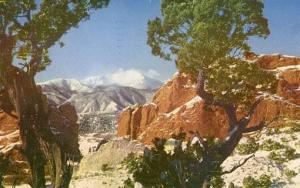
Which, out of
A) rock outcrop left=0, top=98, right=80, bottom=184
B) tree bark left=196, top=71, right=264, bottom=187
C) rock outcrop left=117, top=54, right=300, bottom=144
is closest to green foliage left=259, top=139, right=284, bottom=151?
rock outcrop left=117, top=54, right=300, bottom=144

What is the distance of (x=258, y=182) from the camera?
20562 mm

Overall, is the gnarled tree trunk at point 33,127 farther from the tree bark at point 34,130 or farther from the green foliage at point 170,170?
the green foliage at point 170,170

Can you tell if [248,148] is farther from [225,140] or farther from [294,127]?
[225,140]

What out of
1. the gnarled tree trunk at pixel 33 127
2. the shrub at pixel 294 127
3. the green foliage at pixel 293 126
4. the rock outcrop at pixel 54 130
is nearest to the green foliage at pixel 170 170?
the gnarled tree trunk at pixel 33 127

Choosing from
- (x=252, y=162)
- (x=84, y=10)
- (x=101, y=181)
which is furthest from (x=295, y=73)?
(x=84, y=10)

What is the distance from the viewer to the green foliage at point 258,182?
20.4 metres

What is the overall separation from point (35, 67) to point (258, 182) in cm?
1168

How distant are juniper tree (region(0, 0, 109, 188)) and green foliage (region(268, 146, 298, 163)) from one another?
1382 cm

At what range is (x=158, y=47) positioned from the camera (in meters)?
20.4

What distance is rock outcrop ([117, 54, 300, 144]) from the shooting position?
40281 millimetres

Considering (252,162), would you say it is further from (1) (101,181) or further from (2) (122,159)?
(2) (122,159)

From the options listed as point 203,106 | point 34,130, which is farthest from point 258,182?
point 203,106

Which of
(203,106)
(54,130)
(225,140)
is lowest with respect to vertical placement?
(225,140)

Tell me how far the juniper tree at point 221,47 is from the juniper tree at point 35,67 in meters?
3.66
